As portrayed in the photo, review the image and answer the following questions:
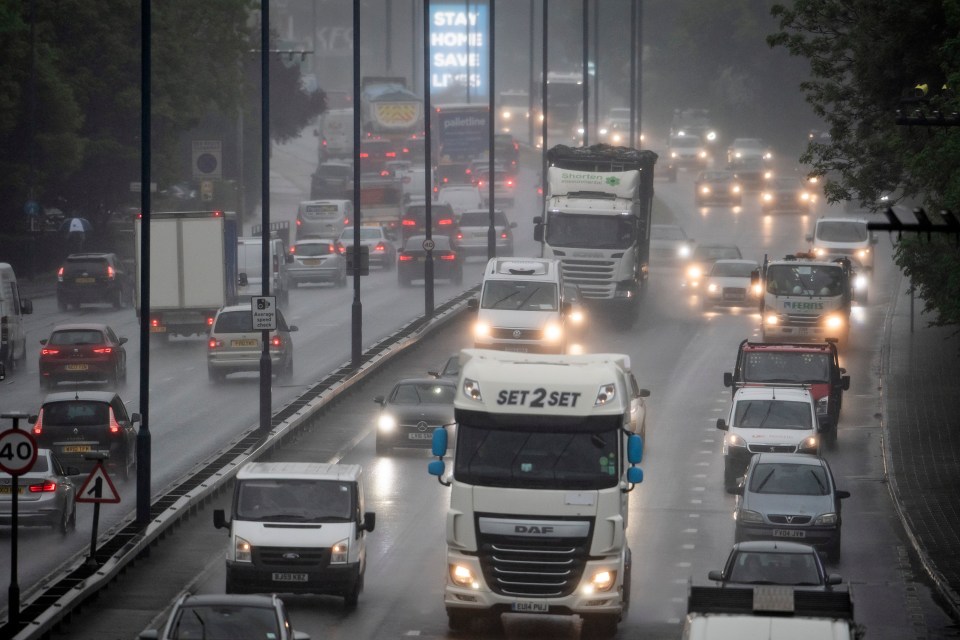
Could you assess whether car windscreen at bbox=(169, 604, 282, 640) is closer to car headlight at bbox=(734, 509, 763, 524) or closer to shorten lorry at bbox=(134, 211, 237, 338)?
car headlight at bbox=(734, 509, 763, 524)

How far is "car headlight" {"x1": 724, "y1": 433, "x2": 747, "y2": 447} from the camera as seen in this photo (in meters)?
33.5

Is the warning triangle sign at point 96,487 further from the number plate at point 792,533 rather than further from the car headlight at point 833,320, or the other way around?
the car headlight at point 833,320

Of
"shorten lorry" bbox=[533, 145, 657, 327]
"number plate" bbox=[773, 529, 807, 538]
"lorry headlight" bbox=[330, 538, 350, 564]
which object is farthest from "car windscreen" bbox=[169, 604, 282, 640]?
"shorten lorry" bbox=[533, 145, 657, 327]

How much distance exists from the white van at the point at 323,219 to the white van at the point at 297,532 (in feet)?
172

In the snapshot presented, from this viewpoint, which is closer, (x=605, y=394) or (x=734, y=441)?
(x=605, y=394)

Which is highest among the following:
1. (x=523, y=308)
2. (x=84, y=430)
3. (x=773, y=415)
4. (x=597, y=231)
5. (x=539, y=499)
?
(x=597, y=231)

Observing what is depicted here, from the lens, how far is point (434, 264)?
65750 millimetres

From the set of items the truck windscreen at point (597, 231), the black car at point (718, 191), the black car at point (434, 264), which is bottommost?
the black car at point (434, 264)

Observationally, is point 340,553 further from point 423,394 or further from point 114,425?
point 423,394

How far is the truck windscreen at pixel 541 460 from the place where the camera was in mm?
22078

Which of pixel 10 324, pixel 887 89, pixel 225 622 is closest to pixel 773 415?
pixel 887 89

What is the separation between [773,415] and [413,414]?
701 cm

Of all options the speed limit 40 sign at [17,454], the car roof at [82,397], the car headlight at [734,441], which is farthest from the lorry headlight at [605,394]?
the car roof at [82,397]

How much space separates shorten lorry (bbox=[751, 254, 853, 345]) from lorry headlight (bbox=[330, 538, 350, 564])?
83.6 ft
